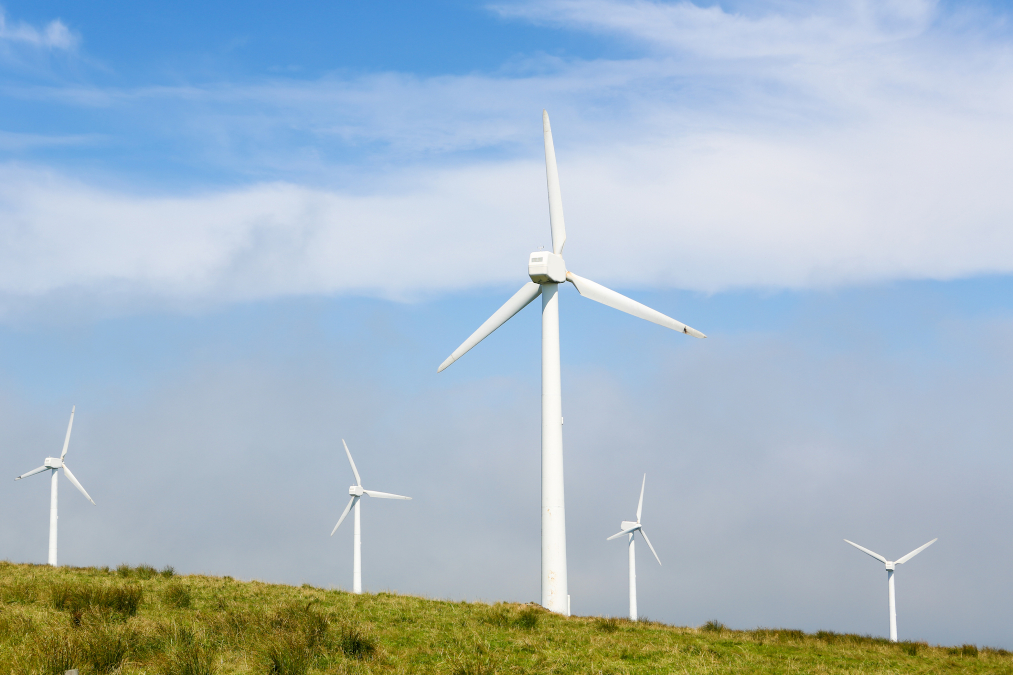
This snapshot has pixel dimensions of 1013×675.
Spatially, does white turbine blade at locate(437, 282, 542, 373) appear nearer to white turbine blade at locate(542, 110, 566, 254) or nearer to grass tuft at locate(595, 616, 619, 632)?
white turbine blade at locate(542, 110, 566, 254)

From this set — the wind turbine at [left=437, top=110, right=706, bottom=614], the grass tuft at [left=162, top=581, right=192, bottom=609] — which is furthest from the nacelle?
the grass tuft at [left=162, top=581, right=192, bottom=609]

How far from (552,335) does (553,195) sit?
8.22 metres

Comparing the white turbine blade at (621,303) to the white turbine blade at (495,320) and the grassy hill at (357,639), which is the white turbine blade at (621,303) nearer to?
the white turbine blade at (495,320)

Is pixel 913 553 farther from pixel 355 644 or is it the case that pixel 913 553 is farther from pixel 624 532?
pixel 355 644

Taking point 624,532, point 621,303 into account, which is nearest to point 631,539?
point 624,532

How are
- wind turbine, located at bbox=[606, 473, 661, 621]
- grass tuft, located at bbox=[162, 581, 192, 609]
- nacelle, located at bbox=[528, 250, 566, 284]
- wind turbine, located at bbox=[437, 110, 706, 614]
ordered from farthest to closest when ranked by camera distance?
wind turbine, located at bbox=[606, 473, 661, 621], nacelle, located at bbox=[528, 250, 566, 284], wind turbine, located at bbox=[437, 110, 706, 614], grass tuft, located at bbox=[162, 581, 192, 609]

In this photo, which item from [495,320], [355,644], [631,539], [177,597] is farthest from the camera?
[631,539]

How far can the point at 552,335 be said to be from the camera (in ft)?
121

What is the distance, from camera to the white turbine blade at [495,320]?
40.2m

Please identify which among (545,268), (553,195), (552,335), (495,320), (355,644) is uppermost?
(553,195)

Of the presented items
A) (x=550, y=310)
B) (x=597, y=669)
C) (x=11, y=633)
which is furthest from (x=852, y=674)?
(x=11, y=633)

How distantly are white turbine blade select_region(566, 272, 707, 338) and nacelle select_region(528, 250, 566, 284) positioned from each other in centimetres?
91

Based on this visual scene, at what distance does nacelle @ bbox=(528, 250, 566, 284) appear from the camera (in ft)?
125

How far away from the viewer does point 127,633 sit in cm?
2278
